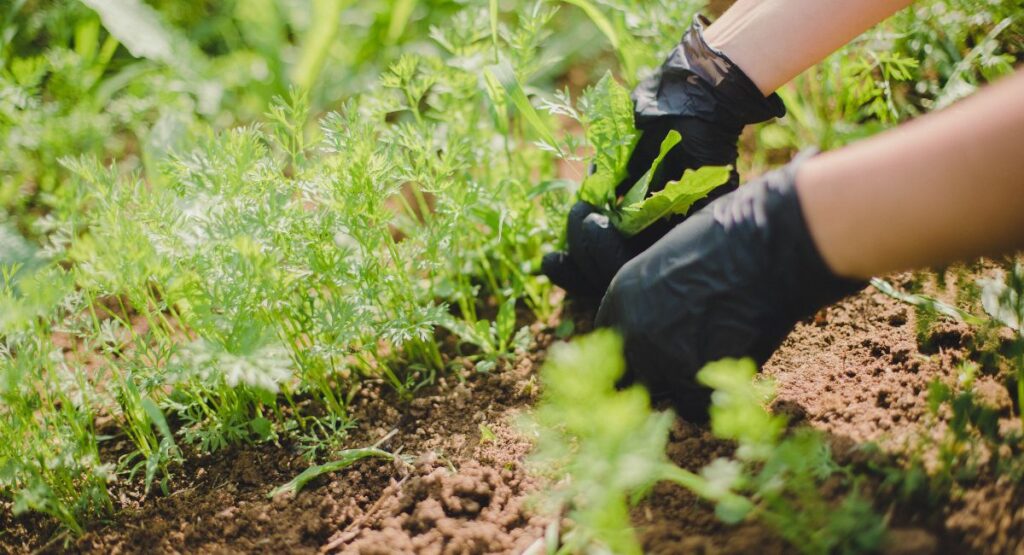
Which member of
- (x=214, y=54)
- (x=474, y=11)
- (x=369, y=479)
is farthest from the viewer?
(x=214, y=54)

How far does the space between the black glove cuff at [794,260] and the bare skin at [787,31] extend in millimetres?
456

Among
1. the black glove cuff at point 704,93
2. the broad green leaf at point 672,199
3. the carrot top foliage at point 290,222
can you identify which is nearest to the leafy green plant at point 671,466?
the carrot top foliage at point 290,222

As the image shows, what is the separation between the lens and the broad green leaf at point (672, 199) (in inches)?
55.5

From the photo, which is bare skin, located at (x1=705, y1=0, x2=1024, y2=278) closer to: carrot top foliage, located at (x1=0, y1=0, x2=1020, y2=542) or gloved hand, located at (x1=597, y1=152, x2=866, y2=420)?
gloved hand, located at (x1=597, y1=152, x2=866, y2=420)

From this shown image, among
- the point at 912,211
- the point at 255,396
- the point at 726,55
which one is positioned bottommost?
the point at 255,396

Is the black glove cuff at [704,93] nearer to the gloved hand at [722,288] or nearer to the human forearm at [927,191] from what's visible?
the gloved hand at [722,288]

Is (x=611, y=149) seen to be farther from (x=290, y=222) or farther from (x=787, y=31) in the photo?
(x=290, y=222)

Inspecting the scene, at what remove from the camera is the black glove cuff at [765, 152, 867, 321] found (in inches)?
44.6

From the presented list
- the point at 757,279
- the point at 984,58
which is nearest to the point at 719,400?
the point at 757,279

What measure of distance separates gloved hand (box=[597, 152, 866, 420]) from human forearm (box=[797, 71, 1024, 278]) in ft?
0.17

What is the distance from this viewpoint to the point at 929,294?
1.52m

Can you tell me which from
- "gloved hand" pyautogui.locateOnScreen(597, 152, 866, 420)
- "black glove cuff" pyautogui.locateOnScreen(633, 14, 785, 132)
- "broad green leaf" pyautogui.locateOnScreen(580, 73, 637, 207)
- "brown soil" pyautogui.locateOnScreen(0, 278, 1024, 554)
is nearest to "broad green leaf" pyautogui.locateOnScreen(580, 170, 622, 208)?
"broad green leaf" pyautogui.locateOnScreen(580, 73, 637, 207)

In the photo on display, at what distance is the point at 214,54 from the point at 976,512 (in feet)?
9.85

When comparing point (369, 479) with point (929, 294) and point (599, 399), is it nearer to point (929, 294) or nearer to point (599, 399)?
point (599, 399)
